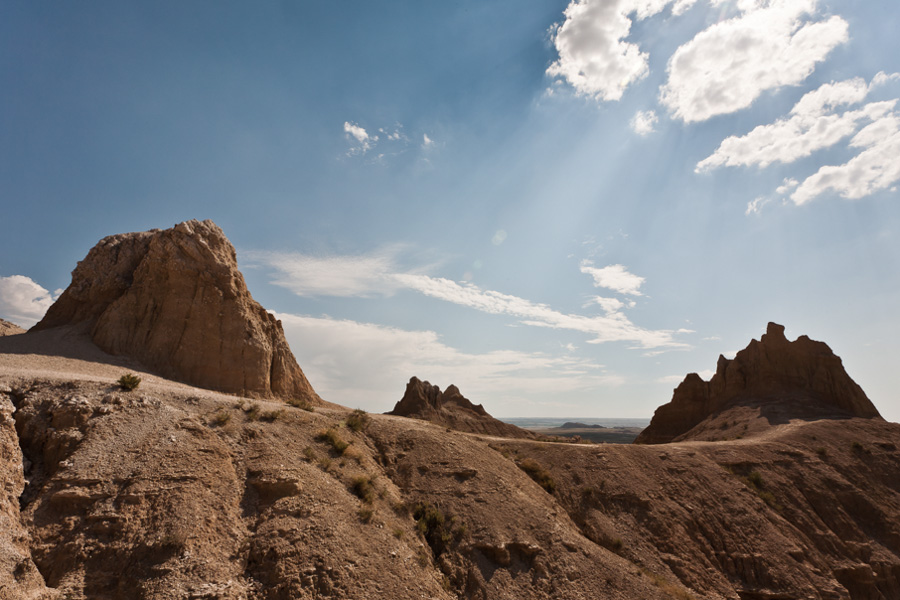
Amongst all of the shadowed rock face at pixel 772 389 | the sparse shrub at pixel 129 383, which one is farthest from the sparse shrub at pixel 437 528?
the shadowed rock face at pixel 772 389

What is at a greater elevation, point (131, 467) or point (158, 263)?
point (158, 263)

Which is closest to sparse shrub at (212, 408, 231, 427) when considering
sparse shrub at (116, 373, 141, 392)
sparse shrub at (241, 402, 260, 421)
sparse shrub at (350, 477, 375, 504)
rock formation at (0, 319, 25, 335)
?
sparse shrub at (241, 402, 260, 421)

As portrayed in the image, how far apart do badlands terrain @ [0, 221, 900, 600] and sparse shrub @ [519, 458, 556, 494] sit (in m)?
0.11

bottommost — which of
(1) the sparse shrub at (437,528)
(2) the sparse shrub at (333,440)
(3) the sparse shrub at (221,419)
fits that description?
(1) the sparse shrub at (437,528)

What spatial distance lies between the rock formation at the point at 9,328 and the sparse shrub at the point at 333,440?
2951cm

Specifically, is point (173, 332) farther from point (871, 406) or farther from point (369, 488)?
point (871, 406)

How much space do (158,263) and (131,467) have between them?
1648cm

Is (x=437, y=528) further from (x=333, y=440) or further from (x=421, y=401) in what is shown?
(x=421, y=401)

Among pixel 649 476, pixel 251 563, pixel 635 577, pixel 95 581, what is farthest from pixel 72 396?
A: pixel 649 476

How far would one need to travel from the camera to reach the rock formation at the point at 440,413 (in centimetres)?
4025

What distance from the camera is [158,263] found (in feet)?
84.2

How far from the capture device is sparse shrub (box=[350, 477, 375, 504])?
1558 centimetres

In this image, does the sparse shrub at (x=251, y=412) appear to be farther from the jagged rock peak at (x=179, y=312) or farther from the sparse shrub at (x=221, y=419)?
the jagged rock peak at (x=179, y=312)

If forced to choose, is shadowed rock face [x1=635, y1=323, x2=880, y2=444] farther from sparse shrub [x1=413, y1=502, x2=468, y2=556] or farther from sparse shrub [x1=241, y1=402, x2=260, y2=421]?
sparse shrub [x1=241, y1=402, x2=260, y2=421]
